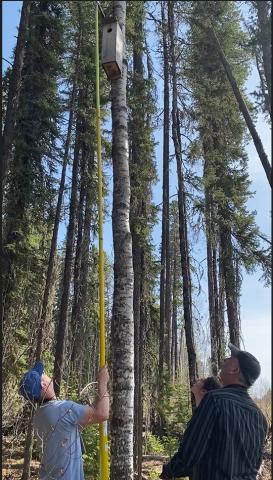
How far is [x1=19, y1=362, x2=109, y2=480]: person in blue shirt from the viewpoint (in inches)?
138

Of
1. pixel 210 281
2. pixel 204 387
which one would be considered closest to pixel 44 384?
pixel 204 387

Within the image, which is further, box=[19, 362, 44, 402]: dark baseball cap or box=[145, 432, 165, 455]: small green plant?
box=[145, 432, 165, 455]: small green plant

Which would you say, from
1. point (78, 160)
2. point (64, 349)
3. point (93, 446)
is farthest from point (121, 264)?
point (78, 160)

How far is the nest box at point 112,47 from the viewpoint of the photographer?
18.8ft

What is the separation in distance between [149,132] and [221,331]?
577 cm

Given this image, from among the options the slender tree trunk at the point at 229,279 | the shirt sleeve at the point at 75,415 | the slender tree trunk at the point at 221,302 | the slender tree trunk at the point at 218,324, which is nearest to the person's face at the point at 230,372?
the shirt sleeve at the point at 75,415

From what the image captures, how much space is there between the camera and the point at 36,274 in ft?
41.4

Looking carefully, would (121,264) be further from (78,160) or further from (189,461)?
(78,160)

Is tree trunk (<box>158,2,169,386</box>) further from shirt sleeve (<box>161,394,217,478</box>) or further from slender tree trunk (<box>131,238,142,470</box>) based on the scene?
shirt sleeve (<box>161,394,217,478</box>)

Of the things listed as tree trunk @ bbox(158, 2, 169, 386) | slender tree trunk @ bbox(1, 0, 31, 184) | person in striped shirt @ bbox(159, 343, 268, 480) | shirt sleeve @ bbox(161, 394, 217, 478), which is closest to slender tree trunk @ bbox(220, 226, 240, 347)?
tree trunk @ bbox(158, 2, 169, 386)

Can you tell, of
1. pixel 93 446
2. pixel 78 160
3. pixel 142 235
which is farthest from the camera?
pixel 78 160

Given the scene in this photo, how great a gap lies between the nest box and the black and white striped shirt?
4290 mm

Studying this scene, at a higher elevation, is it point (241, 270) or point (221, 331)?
point (241, 270)

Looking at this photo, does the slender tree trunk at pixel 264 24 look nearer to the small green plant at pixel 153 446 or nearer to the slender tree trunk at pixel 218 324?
the slender tree trunk at pixel 218 324
